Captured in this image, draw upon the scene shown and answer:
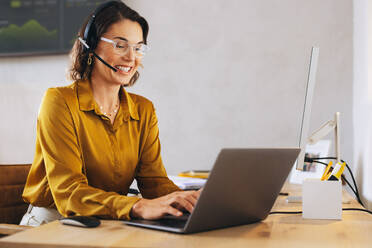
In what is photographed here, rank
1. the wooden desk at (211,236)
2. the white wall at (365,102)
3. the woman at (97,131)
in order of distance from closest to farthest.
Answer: the wooden desk at (211,236)
the woman at (97,131)
the white wall at (365,102)

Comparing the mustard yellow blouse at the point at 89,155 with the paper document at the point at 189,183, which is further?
the paper document at the point at 189,183

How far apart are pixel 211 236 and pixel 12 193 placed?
0.96 metres

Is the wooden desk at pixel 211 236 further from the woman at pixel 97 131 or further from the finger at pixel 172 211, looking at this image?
the woman at pixel 97 131

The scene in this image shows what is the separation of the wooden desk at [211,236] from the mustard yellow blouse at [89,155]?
191mm

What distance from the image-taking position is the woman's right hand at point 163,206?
0.99 m

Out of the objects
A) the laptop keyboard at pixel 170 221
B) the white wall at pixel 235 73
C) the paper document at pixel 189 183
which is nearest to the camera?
the laptop keyboard at pixel 170 221

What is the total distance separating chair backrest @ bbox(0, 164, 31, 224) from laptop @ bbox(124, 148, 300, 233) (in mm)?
712

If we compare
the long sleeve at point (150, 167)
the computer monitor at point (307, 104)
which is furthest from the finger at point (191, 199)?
the long sleeve at point (150, 167)

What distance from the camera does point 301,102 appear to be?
243 centimetres

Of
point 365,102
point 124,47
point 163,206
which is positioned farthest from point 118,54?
point 365,102

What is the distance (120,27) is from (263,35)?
3.92 feet

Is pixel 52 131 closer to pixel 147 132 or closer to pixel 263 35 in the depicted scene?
pixel 147 132

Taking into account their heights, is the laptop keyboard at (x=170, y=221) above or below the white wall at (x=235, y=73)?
below

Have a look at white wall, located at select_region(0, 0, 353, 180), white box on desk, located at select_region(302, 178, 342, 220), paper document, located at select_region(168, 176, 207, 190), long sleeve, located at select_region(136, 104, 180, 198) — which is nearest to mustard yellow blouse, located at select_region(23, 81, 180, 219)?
long sleeve, located at select_region(136, 104, 180, 198)
